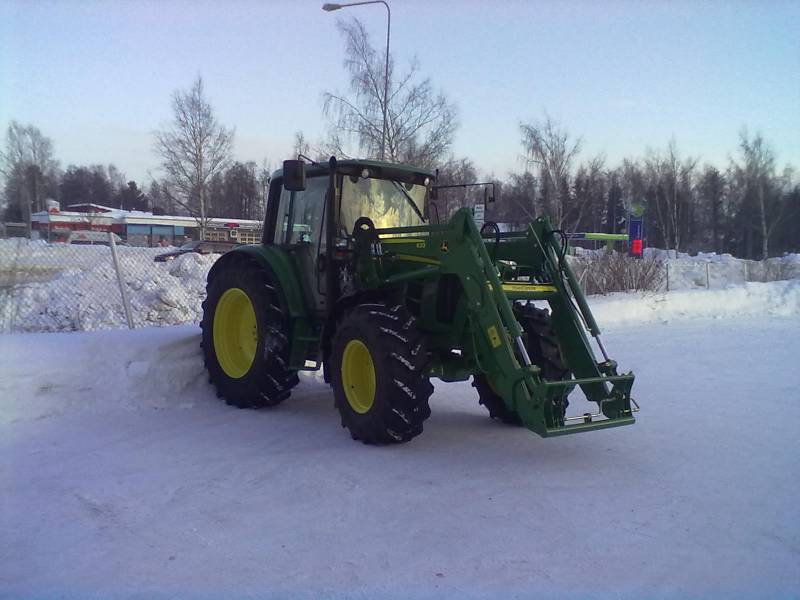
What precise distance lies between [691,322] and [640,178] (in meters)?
48.0

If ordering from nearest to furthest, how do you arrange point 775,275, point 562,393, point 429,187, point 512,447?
point 562,393
point 512,447
point 429,187
point 775,275

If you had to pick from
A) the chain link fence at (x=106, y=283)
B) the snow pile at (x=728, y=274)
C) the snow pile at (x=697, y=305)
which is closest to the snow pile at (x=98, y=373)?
the chain link fence at (x=106, y=283)

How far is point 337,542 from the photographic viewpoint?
13.3 feet

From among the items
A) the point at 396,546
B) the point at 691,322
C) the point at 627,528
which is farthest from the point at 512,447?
the point at 691,322

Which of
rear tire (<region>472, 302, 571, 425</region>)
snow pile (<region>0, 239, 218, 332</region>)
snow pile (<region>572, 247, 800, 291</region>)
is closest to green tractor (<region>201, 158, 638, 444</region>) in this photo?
rear tire (<region>472, 302, 571, 425</region>)

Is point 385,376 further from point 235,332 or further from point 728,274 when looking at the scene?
point 728,274

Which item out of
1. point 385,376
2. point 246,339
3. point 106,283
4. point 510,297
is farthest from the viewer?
point 106,283

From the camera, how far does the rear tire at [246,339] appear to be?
718 centimetres

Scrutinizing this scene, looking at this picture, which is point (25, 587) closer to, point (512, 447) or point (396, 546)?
point (396, 546)

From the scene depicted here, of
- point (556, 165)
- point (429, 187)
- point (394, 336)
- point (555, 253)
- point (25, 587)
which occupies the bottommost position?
point (25, 587)

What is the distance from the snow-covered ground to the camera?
3.63m

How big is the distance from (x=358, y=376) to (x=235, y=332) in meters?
2.43

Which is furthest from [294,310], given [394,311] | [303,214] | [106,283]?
[106,283]

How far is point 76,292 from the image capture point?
13.0 metres
